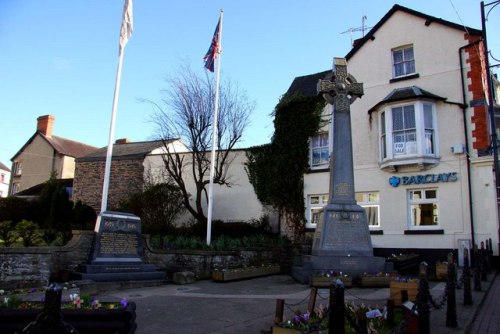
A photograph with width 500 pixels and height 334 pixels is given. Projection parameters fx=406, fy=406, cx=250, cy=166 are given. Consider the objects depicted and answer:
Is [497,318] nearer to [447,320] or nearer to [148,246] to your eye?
[447,320]

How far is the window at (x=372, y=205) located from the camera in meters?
19.8

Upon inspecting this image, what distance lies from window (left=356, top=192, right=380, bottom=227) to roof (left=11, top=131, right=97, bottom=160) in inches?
1205

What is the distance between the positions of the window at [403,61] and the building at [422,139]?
0.16ft

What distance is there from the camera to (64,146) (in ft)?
135

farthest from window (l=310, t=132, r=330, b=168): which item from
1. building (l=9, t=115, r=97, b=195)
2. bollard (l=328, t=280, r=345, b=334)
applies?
building (l=9, t=115, r=97, b=195)

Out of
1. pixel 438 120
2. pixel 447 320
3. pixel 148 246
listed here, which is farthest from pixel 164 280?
pixel 438 120

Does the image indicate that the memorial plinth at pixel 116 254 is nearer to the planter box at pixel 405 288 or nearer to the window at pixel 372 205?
the planter box at pixel 405 288

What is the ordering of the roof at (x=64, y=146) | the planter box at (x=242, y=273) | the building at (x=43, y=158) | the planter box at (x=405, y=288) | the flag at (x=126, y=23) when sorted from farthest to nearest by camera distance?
the roof at (x=64, y=146) → the building at (x=43, y=158) → the flag at (x=126, y=23) → the planter box at (x=242, y=273) → the planter box at (x=405, y=288)

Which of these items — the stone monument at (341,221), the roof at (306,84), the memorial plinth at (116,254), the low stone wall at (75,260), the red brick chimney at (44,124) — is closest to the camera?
the low stone wall at (75,260)

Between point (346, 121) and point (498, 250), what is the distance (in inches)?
337

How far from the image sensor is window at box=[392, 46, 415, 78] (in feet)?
66.1

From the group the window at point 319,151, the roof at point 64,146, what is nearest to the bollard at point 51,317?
the window at point 319,151

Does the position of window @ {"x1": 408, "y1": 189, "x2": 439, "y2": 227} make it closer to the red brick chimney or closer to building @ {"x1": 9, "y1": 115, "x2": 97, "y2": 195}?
building @ {"x1": 9, "y1": 115, "x2": 97, "y2": 195}

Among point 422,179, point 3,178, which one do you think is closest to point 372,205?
point 422,179
